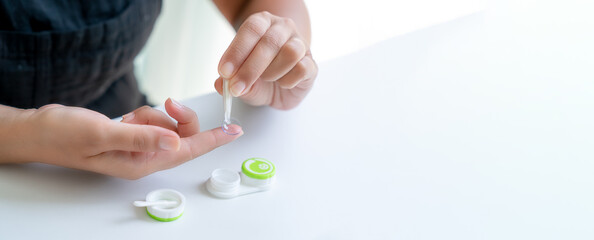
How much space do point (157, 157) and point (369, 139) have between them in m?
0.24

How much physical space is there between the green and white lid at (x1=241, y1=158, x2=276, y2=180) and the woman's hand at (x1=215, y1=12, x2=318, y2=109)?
0.07m

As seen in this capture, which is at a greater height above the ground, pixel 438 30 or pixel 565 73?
pixel 438 30

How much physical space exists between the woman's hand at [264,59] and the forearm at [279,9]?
0.50 feet

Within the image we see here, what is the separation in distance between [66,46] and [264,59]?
1.02 feet

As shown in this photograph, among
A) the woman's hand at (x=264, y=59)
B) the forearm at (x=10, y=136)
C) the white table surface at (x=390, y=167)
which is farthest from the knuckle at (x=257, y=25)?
the forearm at (x=10, y=136)

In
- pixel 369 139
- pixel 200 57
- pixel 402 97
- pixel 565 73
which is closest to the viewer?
pixel 369 139

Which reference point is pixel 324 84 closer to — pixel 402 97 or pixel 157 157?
pixel 402 97

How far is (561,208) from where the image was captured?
52 centimetres

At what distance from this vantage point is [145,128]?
44 centimetres

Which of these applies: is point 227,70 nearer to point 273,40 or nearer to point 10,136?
point 273,40

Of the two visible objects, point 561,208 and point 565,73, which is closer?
point 561,208

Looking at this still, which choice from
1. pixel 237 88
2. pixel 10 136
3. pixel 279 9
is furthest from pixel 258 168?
pixel 279 9

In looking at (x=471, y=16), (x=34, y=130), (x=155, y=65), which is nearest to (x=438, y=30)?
(x=471, y=16)

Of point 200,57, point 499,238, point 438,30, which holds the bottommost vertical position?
point 499,238
